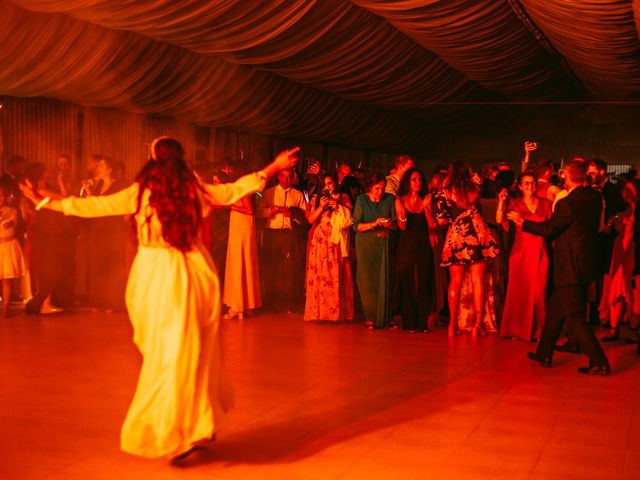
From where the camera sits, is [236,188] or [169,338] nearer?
[169,338]

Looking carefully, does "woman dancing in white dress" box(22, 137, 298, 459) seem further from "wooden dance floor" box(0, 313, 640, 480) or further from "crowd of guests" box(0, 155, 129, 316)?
"crowd of guests" box(0, 155, 129, 316)

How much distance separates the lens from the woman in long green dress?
997cm

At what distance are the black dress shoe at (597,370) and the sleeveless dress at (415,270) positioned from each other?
2.37 metres

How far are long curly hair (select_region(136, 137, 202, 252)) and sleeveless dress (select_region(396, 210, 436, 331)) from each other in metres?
4.99

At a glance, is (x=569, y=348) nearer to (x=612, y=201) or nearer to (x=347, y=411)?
(x=612, y=201)

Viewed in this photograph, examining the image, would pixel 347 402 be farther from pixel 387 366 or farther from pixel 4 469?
pixel 4 469

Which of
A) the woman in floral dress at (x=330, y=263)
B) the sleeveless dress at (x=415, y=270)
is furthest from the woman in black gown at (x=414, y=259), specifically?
the woman in floral dress at (x=330, y=263)

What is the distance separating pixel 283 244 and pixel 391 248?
6.04 feet

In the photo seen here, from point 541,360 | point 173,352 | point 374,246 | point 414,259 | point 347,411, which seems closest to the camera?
point 173,352

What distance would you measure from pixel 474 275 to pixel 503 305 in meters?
0.91

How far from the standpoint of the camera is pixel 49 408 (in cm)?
622

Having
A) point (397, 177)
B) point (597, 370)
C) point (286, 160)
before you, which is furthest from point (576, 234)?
point (397, 177)

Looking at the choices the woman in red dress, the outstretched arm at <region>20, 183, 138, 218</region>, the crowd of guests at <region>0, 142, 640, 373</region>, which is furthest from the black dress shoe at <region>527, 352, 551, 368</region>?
the outstretched arm at <region>20, 183, 138, 218</region>

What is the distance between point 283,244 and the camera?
11.6m
